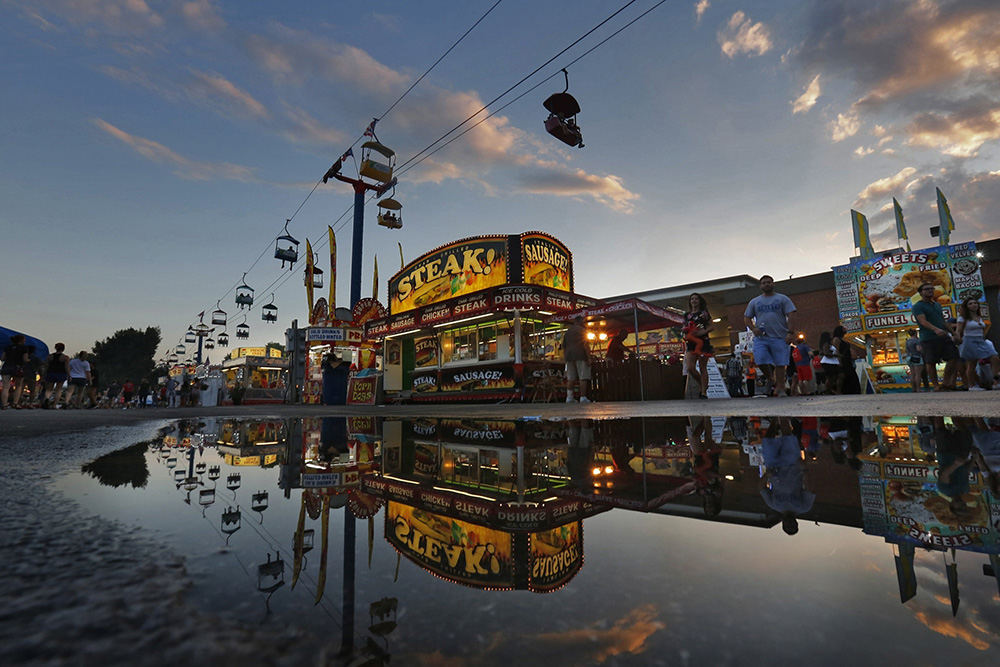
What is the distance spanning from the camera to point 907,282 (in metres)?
21.8

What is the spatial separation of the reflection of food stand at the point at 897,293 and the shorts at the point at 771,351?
1772 cm

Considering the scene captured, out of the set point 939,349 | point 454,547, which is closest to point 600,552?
point 454,547

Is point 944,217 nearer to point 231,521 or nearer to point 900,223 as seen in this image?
point 900,223

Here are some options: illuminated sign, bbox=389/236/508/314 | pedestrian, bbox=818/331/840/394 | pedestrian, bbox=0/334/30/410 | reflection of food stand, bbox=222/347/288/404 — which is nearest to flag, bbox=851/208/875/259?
pedestrian, bbox=818/331/840/394

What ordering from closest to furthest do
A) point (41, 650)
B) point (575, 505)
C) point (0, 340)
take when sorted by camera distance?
1. point (41, 650)
2. point (575, 505)
3. point (0, 340)

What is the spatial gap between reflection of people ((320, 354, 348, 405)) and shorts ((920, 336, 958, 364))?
54.7ft

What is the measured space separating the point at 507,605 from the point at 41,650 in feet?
2.00

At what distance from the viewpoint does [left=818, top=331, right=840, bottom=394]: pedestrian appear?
34.3 feet

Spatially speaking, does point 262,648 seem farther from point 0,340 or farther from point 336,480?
point 0,340

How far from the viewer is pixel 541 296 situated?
15.0m

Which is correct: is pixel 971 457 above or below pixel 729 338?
below

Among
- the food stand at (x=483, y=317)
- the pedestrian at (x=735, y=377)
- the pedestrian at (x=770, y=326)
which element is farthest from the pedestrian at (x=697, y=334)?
the pedestrian at (x=735, y=377)

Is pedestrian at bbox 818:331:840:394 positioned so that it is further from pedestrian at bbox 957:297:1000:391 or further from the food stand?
the food stand

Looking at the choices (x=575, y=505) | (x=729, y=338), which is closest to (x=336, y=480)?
(x=575, y=505)
